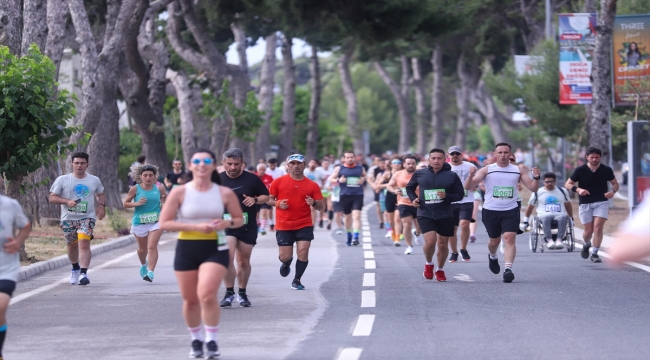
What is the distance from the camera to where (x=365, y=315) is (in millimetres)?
10711

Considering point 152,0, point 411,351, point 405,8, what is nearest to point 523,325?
point 411,351

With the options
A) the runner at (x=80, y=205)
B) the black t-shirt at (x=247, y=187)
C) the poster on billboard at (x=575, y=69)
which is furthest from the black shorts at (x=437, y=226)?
the poster on billboard at (x=575, y=69)

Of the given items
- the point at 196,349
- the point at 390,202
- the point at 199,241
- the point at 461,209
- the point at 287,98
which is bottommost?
the point at 196,349

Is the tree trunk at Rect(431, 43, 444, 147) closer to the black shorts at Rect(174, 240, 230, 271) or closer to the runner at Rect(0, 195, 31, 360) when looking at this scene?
the black shorts at Rect(174, 240, 230, 271)

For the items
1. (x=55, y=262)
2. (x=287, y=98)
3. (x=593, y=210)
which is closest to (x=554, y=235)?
(x=593, y=210)

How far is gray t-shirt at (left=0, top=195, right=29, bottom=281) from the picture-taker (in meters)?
7.84

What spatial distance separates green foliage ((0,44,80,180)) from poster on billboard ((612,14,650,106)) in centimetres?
1432

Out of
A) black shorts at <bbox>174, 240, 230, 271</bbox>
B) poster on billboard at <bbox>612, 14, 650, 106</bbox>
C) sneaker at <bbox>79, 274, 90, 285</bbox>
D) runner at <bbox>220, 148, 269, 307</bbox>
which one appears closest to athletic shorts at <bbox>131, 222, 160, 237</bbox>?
sneaker at <bbox>79, 274, 90, 285</bbox>

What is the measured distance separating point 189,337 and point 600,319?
387 centimetres

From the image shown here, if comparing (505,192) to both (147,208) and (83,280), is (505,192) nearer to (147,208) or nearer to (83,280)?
(147,208)

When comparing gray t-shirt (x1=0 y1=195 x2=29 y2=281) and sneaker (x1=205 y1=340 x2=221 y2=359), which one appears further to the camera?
sneaker (x1=205 y1=340 x2=221 y2=359)

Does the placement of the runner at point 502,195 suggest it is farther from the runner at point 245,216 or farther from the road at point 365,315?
the runner at point 245,216

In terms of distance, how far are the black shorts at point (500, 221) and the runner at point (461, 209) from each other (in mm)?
2263

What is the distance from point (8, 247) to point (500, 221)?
779 centimetres
